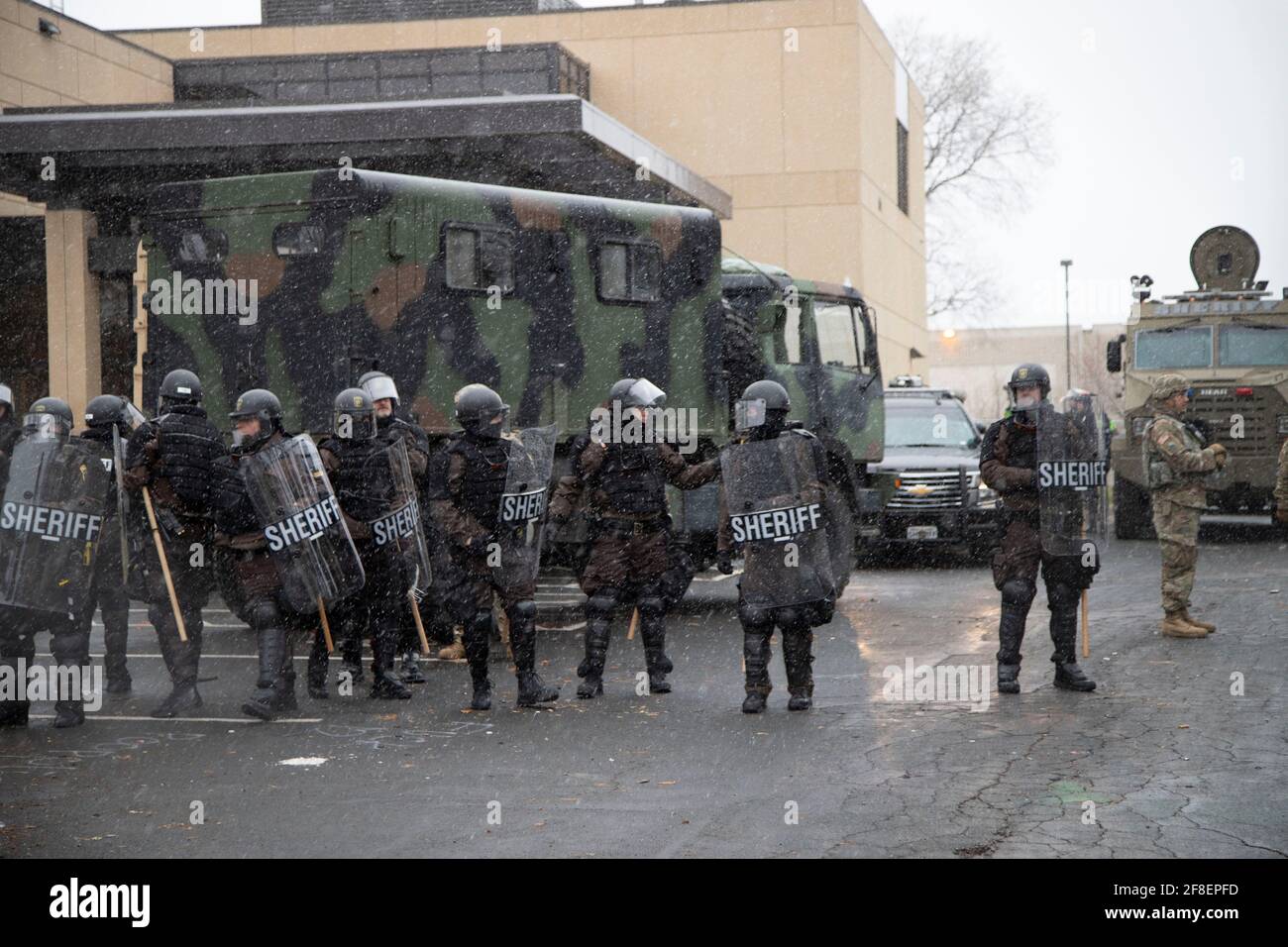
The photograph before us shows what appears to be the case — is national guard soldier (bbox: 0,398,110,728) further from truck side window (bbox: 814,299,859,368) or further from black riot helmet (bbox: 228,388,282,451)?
truck side window (bbox: 814,299,859,368)

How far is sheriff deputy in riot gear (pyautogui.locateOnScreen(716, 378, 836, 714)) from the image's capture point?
912cm

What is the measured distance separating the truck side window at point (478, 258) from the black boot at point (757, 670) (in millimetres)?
4575

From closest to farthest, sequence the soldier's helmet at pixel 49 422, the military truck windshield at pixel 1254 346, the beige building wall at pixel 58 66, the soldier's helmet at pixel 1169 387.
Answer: the soldier's helmet at pixel 49 422 < the soldier's helmet at pixel 1169 387 < the military truck windshield at pixel 1254 346 < the beige building wall at pixel 58 66

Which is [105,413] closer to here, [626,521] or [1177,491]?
[626,521]

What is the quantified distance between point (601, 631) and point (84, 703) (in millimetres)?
3154

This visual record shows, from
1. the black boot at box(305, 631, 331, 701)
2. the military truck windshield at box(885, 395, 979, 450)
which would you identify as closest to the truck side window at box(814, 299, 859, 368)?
the military truck windshield at box(885, 395, 979, 450)

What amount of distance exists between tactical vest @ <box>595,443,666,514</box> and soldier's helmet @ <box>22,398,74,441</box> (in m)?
3.13

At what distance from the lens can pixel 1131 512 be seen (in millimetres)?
21203

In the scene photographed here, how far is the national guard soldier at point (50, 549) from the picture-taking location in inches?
347

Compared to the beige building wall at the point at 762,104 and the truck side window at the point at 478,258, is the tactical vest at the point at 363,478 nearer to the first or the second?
the truck side window at the point at 478,258

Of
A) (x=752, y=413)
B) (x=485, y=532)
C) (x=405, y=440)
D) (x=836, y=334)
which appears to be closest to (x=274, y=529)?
(x=485, y=532)

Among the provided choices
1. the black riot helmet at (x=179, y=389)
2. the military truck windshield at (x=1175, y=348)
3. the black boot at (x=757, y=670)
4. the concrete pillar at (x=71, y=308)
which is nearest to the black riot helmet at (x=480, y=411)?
the black riot helmet at (x=179, y=389)
